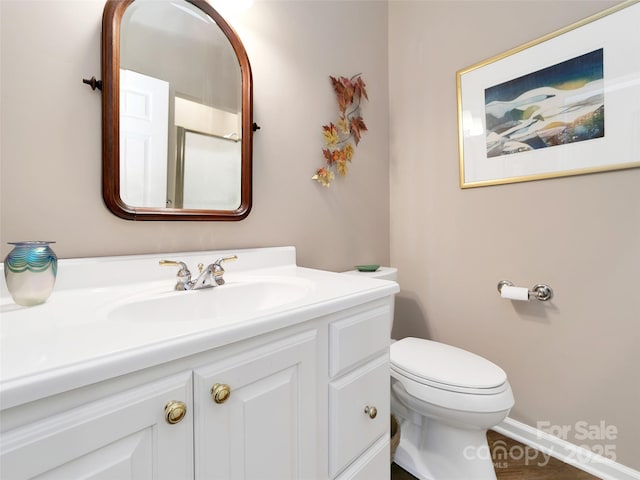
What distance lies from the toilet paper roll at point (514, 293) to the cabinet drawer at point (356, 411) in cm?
78

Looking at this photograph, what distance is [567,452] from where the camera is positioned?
4.05 ft

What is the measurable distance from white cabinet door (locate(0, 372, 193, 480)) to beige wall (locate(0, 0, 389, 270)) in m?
0.61

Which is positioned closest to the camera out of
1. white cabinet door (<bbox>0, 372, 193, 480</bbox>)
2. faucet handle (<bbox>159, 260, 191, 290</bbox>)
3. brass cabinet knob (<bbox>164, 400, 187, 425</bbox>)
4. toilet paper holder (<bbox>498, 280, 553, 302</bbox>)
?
white cabinet door (<bbox>0, 372, 193, 480</bbox>)

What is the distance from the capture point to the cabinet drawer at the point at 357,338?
0.71 metres

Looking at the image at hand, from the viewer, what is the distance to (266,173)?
4.12 feet

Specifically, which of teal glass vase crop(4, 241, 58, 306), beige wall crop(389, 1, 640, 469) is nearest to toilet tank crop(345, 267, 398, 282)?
beige wall crop(389, 1, 640, 469)

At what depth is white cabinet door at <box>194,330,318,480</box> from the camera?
0.51m

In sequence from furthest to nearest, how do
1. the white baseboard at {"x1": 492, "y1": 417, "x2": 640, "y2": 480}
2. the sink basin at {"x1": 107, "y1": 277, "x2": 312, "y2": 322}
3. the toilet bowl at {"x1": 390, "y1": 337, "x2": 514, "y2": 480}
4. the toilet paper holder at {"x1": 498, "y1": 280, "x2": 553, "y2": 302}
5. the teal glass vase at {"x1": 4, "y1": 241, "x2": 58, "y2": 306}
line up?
the toilet paper holder at {"x1": 498, "y1": 280, "x2": 553, "y2": 302}, the white baseboard at {"x1": 492, "y1": 417, "x2": 640, "y2": 480}, the toilet bowl at {"x1": 390, "y1": 337, "x2": 514, "y2": 480}, the sink basin at {"x1": 107, "y1": 277, "x2": 312, "y2": 322}, the teal glass vase at {"x1": 4, "y1": 241, "x2": 58, "y2": 306}

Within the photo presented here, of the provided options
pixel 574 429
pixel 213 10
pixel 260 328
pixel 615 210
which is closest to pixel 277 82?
pixel 213 10
